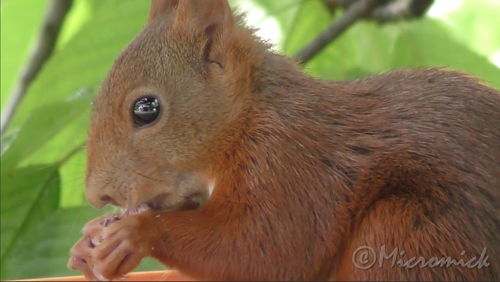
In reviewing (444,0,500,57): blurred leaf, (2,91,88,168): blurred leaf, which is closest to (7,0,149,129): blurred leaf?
→ (2,91,88,168): blurred leaf

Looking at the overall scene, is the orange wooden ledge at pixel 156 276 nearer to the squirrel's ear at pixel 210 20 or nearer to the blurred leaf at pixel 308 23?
the squirrel's ear at pixel 210 20

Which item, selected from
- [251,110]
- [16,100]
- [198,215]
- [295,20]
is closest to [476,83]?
[251,110]

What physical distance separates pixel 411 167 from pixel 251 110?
0.26 metres

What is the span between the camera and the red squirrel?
855 millimetres

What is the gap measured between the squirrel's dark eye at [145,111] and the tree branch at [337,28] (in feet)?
1.72

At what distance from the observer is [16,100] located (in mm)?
1637

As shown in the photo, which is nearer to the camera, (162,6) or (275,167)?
(275,167)

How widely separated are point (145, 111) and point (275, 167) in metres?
0.21

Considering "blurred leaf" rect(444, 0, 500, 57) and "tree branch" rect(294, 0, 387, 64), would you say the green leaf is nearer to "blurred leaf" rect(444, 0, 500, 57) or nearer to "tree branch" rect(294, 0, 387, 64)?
"tree branch" rect(294, 0, 387, 64)

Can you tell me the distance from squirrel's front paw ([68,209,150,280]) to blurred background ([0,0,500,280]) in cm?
29

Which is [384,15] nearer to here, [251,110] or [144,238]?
[251,110]

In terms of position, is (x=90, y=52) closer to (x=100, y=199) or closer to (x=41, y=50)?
(x=41, y=50)

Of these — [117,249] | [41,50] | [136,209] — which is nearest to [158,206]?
[136,209]

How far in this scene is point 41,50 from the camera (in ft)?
5.34
